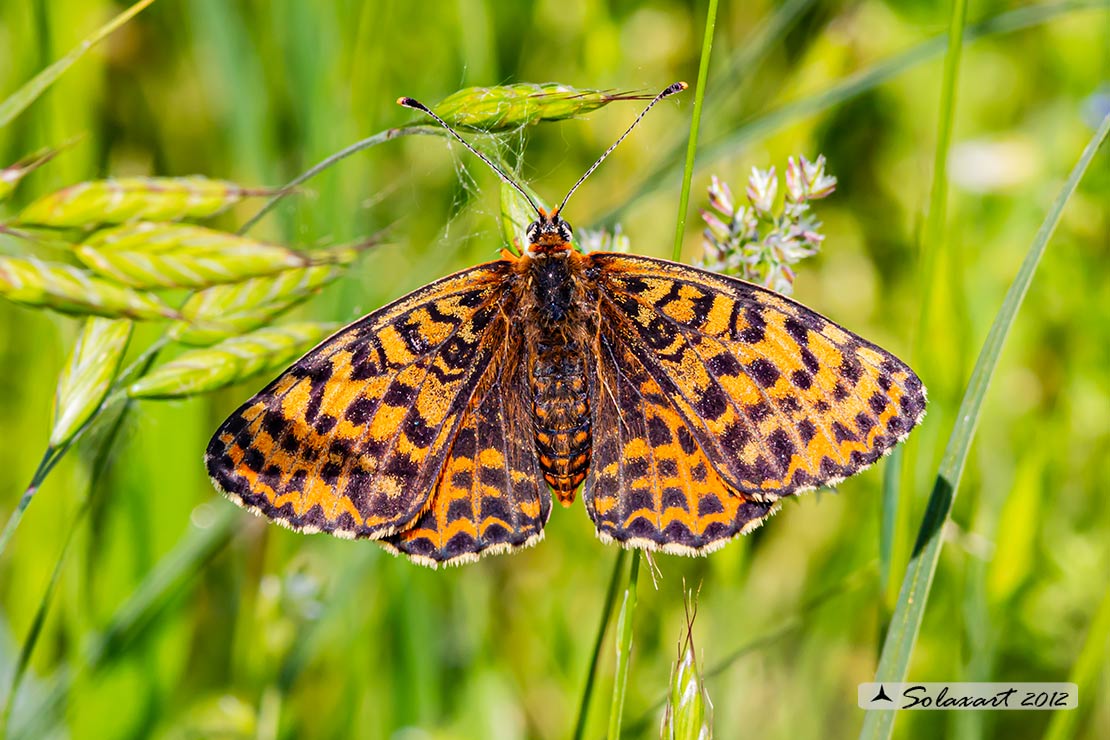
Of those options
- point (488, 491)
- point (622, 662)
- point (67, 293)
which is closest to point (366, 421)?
point (488, 491)

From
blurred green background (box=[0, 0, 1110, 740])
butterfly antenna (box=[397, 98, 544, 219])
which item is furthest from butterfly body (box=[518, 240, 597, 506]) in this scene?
blurred green background (box=[0, 0, 1110, 740])

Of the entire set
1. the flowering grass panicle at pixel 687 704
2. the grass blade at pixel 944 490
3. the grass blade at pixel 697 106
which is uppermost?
the grass blade at pixel 697 106

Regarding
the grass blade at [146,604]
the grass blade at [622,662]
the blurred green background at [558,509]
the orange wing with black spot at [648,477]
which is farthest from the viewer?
the blurred green background at [558,509]

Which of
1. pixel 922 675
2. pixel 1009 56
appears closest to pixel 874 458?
pixel 922 675

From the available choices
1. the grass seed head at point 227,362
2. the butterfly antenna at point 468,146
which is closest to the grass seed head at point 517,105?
the butterfly antenna at point 468,146

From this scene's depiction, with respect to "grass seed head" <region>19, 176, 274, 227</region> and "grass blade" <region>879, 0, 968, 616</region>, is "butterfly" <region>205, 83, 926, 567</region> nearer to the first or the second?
"grass blade" <region>879, 0, 968, 616</region>

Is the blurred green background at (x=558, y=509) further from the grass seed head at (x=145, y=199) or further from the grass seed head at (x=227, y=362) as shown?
the grass seed head at (x=145, y=199)
